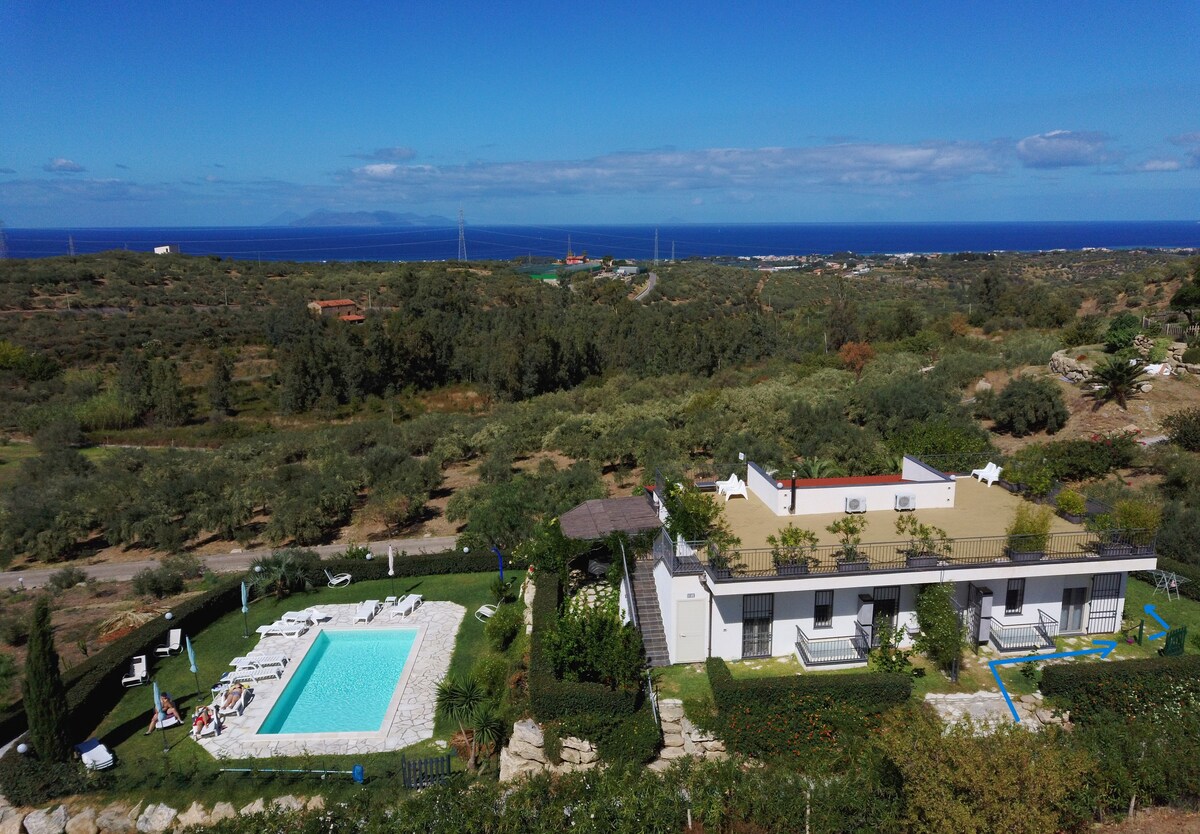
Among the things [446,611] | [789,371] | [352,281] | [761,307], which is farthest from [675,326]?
[352,281]

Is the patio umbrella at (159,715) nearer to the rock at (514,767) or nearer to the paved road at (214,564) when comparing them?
the rock at (514,767)

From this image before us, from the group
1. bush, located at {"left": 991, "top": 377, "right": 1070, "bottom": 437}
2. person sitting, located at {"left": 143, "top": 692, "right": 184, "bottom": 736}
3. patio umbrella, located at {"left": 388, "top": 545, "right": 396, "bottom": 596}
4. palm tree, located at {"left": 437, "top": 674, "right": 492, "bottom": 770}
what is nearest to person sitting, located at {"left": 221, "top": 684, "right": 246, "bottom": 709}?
person sitting, located at {"left": 143, "top": 692, "right": 184, "bottom": 736}

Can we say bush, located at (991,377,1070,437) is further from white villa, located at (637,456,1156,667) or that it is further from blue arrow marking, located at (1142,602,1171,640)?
white villa, located at (637,456,1156,667)

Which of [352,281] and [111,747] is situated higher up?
[352,281]

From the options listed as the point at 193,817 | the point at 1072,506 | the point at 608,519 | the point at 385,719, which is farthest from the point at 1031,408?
the point at 193,817

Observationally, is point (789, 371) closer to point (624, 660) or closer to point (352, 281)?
point (624, 660)

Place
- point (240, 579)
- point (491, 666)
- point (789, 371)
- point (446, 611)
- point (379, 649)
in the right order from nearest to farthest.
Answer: point (491, 666), point (379, 649), point (446, 611), point (240, 579), point (789, 371)

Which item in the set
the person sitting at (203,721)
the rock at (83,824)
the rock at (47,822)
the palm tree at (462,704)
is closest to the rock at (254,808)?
the rock at (83,824)
